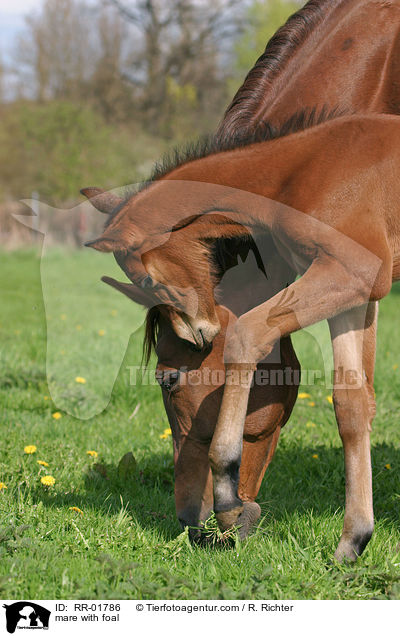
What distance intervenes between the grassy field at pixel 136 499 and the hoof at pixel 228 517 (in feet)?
0.39

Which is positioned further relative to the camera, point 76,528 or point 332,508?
point 332,508

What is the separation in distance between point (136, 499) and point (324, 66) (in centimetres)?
244

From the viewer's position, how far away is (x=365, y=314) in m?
2.91

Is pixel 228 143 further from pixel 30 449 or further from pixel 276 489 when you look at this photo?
pixel 30 449

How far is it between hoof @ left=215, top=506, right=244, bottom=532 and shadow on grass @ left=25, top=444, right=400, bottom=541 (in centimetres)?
47

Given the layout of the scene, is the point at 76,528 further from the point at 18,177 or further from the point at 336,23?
the point at 18,177

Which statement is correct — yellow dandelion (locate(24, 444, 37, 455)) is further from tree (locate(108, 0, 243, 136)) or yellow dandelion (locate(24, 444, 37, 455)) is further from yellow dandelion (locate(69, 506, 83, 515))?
tree (locate(108, 0, 243, 136))

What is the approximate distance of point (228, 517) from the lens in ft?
8.41

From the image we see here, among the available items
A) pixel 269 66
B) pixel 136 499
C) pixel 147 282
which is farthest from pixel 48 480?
pixel 269 66

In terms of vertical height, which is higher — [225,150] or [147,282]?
[225,150]

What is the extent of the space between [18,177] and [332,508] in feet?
93.0

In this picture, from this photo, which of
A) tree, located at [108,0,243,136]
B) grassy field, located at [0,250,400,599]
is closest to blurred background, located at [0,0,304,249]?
tree, located at [108,0,243,136]

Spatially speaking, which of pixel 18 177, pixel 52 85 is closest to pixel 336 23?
pixel 18 177
